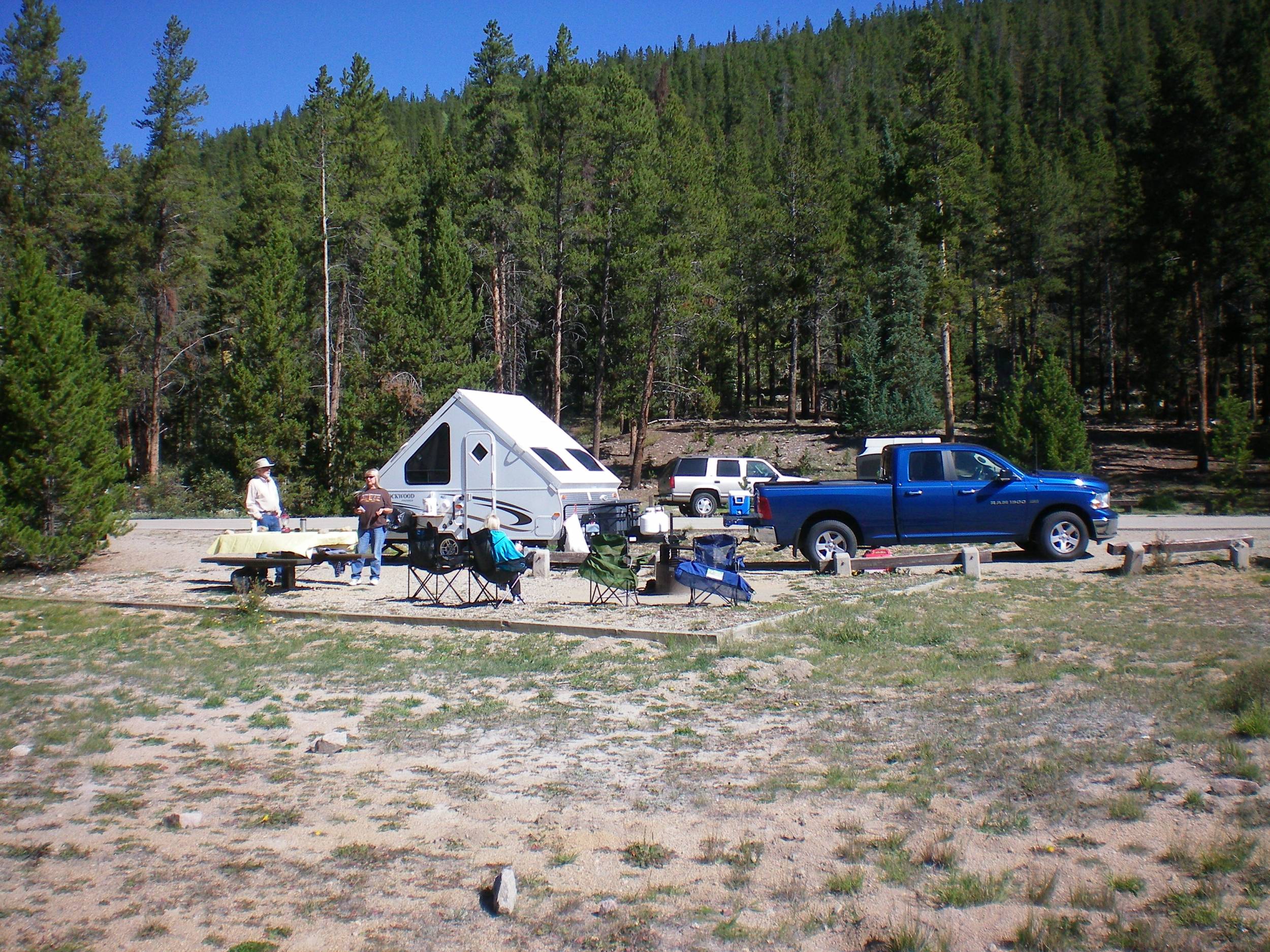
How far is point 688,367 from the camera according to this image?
140 ft

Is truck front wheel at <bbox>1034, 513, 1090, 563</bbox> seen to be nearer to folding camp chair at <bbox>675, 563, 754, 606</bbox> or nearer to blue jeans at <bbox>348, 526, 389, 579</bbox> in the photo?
folding camp chair at <bbox>675, 563, 754, 606</bbox>

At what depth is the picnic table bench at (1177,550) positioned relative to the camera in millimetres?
13180

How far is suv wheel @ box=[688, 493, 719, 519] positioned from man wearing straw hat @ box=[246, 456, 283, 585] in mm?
13061

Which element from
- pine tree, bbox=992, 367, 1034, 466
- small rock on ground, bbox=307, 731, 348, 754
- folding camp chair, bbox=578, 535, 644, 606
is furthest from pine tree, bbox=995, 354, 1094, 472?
small rock on ground, bbox=307, 731, 348, 754

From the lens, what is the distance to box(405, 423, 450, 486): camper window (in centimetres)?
1689

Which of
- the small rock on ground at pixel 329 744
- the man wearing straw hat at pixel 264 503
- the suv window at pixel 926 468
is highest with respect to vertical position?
the suv window at pixel 926 468

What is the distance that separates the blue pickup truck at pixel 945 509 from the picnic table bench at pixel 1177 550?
0.84 meters

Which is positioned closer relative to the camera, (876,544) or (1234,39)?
(876,544)

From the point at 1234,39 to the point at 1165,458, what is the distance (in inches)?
584

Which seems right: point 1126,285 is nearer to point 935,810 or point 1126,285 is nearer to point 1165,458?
point 1165,458

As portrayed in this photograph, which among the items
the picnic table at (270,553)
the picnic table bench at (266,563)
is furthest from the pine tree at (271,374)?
the picnic table at (270,553)

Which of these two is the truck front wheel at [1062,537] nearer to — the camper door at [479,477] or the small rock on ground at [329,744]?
the camper door at [479,477]

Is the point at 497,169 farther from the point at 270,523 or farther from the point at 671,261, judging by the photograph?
the point at 270,523

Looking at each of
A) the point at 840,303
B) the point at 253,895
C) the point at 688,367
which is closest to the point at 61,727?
the point at 253,895
